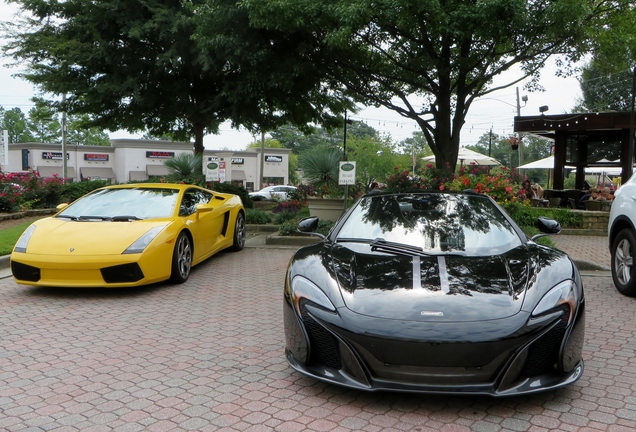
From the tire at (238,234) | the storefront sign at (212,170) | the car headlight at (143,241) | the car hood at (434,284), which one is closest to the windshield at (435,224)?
the car hood at (434,284)

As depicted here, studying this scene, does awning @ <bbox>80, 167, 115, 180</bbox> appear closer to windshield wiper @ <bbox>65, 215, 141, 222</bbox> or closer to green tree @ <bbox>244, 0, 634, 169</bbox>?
green tree @ <bbox>244, 0, 634, 169</bbox>

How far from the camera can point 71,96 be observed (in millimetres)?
18500

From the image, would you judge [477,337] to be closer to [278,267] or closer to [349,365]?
[349,365]

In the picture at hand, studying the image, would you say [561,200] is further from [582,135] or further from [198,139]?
[198,139]

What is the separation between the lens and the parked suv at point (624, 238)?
608cm

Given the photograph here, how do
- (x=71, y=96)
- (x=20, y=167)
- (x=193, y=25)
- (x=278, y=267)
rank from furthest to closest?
(x=20, y=167) < (x=71, y=96) < (x=193, y=25) < (x=278, y=267)

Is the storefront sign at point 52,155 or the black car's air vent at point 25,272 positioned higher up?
the storefront sign at point 52,155

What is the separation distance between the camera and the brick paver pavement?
307cm

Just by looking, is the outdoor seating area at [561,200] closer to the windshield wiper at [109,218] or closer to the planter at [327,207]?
the planter at [327,207]

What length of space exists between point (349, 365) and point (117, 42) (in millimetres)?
16828

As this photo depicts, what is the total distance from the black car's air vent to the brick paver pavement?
0.28 metres

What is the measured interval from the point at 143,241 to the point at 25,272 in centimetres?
130

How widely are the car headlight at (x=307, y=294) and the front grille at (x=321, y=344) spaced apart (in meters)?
0.09

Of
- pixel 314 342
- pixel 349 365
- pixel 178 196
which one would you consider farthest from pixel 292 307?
pixel 178 196
